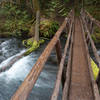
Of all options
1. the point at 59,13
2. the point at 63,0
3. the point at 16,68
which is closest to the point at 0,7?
the point at 59,13

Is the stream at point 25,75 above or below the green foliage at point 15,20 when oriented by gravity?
below

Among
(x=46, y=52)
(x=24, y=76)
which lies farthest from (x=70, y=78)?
(x=24, y=76)

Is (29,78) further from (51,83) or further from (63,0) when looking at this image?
(63,0)

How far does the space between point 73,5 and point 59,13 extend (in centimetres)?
707

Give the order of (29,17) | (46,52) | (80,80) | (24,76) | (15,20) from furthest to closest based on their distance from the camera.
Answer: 1. (29,17)
2. (15,20)
3. (24,76)
4. (80,80)
5. (46,52)

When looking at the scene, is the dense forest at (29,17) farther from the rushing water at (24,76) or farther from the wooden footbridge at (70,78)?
the wooden footbridge at (70,78)

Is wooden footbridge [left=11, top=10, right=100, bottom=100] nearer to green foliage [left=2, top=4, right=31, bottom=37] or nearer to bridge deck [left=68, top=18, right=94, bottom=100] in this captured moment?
bridge deck [left=68, top=18, right=94, bottom=100]

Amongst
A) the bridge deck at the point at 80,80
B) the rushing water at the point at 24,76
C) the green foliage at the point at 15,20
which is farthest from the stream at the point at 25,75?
the green foliage at the point at 15,20

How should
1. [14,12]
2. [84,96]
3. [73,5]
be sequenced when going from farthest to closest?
[73,5] < [14,12] < [84,96]

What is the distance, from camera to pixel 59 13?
1405 centimetres

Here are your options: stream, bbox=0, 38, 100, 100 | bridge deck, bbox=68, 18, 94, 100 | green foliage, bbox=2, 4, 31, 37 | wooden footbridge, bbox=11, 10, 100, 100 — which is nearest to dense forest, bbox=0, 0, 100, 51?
green foliage, bbox=2, 4, 31, 37

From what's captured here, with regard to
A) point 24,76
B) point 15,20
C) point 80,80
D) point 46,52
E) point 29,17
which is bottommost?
point 24,76

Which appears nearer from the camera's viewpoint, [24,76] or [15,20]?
[24,76]

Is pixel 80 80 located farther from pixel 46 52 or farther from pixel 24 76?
pixel 24 76
